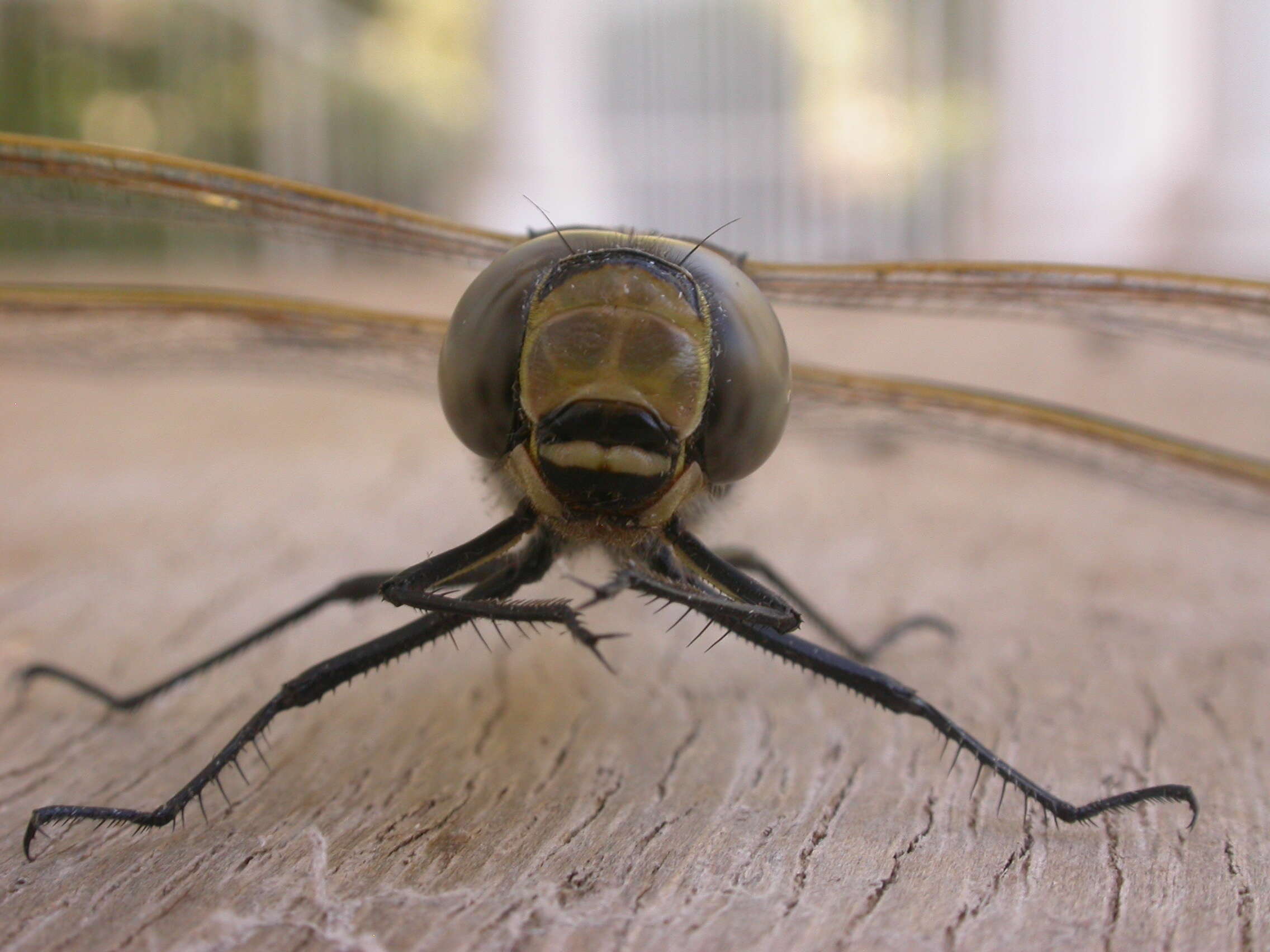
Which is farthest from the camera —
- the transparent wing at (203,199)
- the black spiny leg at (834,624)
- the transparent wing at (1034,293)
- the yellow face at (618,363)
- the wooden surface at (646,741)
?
the black spiny leg at (834,624)

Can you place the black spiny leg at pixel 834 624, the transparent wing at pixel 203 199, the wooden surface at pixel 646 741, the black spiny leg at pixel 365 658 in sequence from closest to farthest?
the wooden surface at pixel 646 741 < the black spiny leg at pixel 365 658 < the transparent wing at pixel 203 199 < the black spiny leg at pixel 834 624

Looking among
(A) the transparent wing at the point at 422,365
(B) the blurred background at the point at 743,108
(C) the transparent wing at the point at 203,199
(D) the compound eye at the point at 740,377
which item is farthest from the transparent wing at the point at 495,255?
(B) the blurred background at the point at 743,108

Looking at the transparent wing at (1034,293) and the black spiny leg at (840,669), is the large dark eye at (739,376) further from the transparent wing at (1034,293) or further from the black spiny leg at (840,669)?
the transparent wing at (1034,293)

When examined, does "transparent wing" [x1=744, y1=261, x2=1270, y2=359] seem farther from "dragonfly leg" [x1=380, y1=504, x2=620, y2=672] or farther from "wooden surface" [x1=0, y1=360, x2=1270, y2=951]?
"dragonfly leg" [x1=380, y1=504, x2=620, y2=672]

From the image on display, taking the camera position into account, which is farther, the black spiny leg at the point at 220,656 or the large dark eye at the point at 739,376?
the black spiny leg at the point at 220,656

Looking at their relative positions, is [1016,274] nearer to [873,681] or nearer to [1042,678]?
[1042,678]

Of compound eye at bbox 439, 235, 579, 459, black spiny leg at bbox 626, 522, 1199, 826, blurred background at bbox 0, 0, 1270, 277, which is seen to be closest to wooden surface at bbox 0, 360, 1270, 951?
black spiny leg at bbox 626, 522, 1199, 826

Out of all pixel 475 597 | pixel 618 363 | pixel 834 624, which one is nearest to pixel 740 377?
pixel 618 363

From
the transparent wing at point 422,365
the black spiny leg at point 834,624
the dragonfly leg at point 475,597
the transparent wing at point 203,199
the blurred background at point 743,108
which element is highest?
the blurred background at point 743,108

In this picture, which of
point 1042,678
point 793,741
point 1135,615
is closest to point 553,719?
point 793,741
